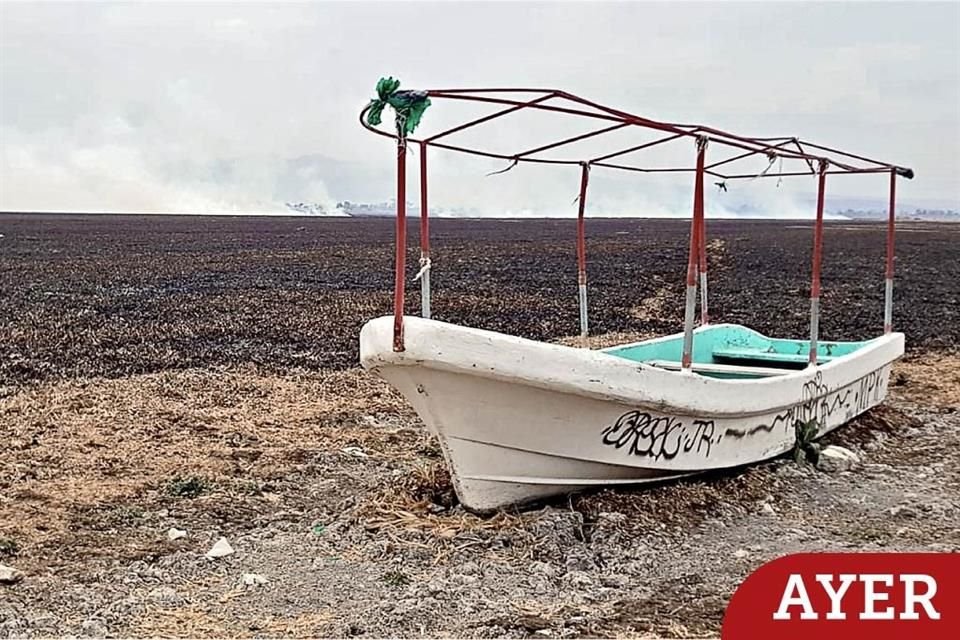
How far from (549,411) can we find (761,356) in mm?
4622

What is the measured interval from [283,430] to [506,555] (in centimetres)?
366

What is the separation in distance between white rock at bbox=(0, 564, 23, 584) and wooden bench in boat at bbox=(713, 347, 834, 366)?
22.2 feet

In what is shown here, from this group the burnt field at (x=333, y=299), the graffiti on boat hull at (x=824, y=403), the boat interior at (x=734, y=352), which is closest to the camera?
the graffiti on boat hull at (x=824, y=403)

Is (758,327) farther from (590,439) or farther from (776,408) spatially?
(590,439)

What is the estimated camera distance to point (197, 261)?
3072 centimetres

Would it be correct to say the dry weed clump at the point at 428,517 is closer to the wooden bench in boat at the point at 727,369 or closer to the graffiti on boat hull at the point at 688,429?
the graffiti on boat hull at the point at 688,429

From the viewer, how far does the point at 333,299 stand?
779 inches

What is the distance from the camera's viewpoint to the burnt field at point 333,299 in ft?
44.0

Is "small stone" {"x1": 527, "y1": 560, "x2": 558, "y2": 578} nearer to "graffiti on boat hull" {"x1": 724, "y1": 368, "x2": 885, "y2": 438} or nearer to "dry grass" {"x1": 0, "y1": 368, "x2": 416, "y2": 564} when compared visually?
"graffiti on boat hull" {"x1": 724, "y1": 368, "x2": 885, "y2": 438}

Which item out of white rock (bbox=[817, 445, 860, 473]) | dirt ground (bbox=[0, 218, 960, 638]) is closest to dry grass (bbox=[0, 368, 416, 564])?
dirt ground (bbox=[0, 218, 960, 638])

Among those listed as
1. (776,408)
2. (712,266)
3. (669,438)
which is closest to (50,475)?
(669,438)

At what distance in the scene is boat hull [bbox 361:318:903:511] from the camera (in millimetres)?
5711

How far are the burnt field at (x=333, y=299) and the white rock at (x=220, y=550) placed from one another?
18.6ft

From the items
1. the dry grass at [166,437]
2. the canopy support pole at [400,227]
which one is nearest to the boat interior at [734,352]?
the dry grass at [166,437]
